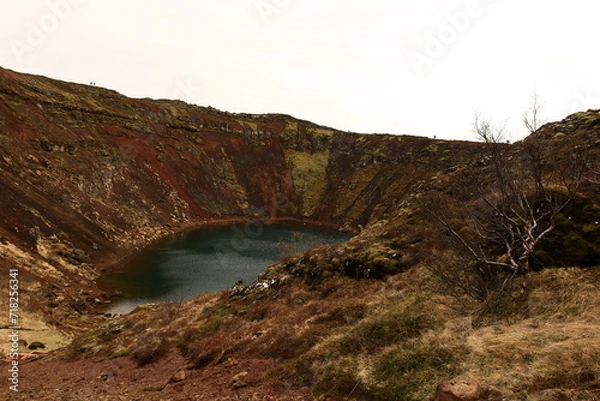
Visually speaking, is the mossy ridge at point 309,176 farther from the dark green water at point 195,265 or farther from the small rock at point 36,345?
the small rock at point 36,345

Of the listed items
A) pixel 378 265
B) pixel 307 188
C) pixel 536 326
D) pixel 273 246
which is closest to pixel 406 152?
pixel 307 188

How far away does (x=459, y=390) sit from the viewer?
740 centimetres

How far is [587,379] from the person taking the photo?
672 centimetres

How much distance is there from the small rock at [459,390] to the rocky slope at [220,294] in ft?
1.22

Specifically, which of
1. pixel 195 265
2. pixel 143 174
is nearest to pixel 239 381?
pixel 195 265

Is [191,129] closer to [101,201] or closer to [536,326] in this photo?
[101,201]

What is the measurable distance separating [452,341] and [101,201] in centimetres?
7162

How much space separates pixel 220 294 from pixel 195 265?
85.3 feet

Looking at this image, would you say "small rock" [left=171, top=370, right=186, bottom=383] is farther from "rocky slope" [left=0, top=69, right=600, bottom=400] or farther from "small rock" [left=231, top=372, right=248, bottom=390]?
"small rock" [left=231, top=372, right=248, bottom=390]

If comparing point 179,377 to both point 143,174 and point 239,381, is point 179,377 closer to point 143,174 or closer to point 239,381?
point 239,381

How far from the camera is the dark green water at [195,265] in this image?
143 ft

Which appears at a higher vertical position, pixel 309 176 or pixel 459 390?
pixel 309 176

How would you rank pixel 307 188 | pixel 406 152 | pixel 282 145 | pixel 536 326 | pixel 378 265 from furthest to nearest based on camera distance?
pixel 282 145 < pixel 307 188 < pixel 406 152 < pixel 378 265 < pixel 536 326

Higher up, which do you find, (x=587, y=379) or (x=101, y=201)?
(x=101, y=201)
